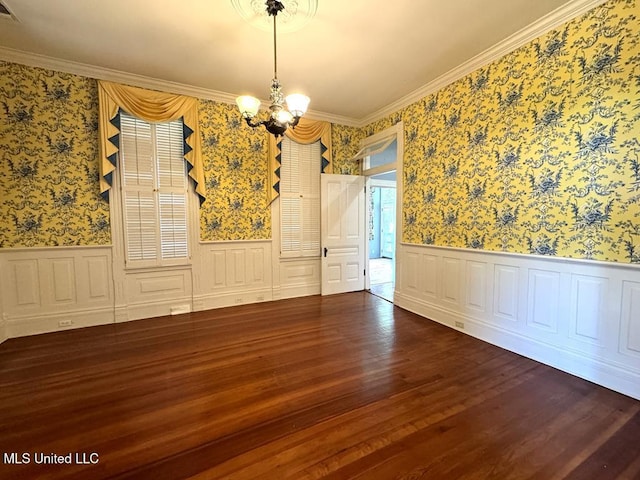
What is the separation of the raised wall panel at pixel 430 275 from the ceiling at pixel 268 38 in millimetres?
2400

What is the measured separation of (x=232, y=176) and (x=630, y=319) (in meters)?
4.61

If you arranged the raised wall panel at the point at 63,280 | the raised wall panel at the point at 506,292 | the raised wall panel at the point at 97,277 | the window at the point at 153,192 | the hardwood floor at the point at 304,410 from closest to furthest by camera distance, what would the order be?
1. the hardwood floor at the point at 304,410
2. the raised wall panel at the point at 506,292
3. the raised wall panel at the point at 63,280
4. the raised wall panel at the point at 97,277
5. the window at the point at 153,192

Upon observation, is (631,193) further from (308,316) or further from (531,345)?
(308,316)

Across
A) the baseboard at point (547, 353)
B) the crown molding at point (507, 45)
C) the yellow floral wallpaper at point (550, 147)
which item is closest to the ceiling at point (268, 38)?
the crown molding at point (507, 45)

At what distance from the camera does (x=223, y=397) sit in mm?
2121

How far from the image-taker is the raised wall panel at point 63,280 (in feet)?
11.1

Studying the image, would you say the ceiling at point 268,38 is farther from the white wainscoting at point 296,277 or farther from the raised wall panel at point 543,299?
the white wainscoting at point 296,277

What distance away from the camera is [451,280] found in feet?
11.7

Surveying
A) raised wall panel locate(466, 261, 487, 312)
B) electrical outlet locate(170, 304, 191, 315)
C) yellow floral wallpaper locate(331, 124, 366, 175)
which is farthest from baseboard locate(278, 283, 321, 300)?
raised wall panel locate(466, 261, 487, 312)

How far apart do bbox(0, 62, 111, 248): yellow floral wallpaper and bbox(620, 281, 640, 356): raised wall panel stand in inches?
212

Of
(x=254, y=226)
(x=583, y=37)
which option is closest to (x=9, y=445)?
(x=254, y=226)

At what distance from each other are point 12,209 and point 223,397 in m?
3.33

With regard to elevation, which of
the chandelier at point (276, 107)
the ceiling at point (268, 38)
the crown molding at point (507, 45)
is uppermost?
the ceiling at point (268, 38)
